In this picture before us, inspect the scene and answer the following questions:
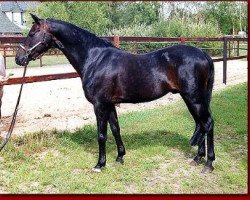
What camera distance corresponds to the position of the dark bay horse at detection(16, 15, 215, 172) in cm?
407

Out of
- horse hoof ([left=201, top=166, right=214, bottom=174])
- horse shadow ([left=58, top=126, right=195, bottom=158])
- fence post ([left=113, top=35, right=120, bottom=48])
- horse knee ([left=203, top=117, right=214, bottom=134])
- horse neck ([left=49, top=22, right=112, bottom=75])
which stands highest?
horse neck ([left=49, top=22, right=112, bottom=75])

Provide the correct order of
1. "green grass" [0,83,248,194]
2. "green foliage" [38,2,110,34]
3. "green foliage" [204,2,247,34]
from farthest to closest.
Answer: "green foliage" [204,2,247,34] < "green foliage" [38,2,110,34] < "green grass" [0,83,248,194]

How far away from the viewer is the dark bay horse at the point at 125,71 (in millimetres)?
4070

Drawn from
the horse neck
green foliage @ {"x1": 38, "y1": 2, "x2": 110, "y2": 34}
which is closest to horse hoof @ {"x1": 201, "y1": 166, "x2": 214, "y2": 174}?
the horse neck

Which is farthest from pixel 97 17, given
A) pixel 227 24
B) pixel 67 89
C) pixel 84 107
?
pixel 84 107

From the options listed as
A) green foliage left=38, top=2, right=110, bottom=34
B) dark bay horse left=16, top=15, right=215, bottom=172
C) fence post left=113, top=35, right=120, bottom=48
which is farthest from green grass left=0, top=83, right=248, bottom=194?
green foliage left=38, top=2, right=110, bottom=34

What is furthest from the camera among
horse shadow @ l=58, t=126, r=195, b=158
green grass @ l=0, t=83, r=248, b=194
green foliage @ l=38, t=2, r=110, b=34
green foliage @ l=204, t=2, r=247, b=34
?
green foliage @ l=204, t=2, r=247, b=34

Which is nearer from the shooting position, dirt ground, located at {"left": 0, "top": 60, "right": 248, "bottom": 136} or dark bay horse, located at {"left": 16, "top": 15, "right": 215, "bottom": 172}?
dark bay horse, located at {"left": 16, "top": 15, "right": 215, "bottom": 172}

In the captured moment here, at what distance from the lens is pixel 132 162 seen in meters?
4.46

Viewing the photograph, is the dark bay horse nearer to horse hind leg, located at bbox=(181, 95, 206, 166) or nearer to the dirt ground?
horse hind leg, located at bbox=(181, 95, 206, 166)

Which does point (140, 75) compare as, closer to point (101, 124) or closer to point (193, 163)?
point (101, 124)

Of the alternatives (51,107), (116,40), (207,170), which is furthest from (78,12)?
(207,170)

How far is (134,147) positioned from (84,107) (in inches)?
127

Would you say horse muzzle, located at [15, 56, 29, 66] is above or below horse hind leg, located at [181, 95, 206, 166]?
above
